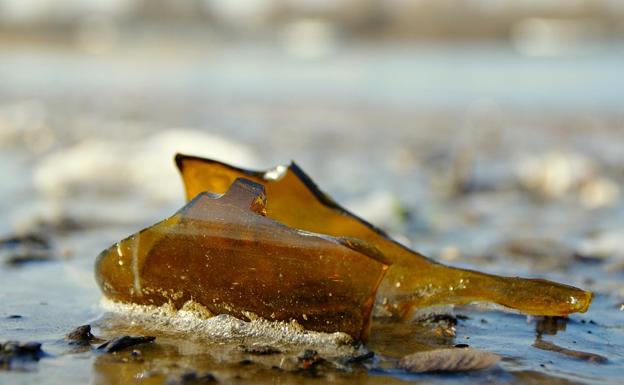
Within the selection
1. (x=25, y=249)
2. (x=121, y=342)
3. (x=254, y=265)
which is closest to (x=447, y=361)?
(x=254, y=265)

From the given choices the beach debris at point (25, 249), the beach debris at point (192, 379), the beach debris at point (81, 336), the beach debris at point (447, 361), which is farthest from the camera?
the beach debris at point (25, 249)

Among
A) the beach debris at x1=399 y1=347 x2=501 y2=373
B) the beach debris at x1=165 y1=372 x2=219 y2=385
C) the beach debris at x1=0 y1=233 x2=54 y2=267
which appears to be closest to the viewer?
the beach debris at x1=165 y1=372 x2=219 y2=385

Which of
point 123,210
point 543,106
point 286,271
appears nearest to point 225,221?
point 286,271

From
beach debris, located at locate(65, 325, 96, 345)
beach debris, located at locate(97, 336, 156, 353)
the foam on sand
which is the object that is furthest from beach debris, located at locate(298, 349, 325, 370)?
beach debris, located at locate(65, 325, 96, 345)

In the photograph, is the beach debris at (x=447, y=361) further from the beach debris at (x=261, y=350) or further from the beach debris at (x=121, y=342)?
the beach debris at (x=121, y=342)

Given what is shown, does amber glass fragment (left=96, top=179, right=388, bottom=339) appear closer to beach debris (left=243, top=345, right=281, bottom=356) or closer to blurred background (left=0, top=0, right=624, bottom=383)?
beach debris (left=243, top=345, right=281, bottom=356)

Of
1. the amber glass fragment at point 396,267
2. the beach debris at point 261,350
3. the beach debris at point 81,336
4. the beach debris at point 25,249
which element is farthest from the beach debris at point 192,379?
the beach debris at point 25,249
